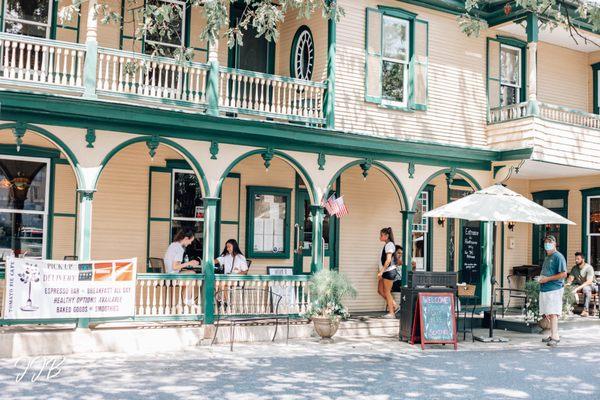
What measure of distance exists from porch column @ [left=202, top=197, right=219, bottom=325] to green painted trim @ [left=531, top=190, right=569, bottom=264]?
10.2m

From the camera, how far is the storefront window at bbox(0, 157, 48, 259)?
13031mm

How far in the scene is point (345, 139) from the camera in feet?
46.9

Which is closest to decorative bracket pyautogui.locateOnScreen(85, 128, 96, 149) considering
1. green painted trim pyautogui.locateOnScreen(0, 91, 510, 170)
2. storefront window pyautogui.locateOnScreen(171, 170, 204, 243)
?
green painted trim pyautogui.locateOnScreen(0, 91, 510, 170)

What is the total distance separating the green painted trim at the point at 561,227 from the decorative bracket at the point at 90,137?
40.4ft

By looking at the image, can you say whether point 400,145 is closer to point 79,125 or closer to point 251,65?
point 251,65

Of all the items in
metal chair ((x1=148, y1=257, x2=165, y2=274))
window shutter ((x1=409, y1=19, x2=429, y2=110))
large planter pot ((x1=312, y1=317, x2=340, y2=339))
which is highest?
window shutter ((x1=409, y1=19, x2=429, y2=110))

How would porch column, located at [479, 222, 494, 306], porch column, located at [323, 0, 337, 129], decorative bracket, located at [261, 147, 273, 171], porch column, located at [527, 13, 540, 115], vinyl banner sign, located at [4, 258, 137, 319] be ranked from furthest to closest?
porch column, located at [479, 222, 494, 306] → porch column, located at [527, 13, 540, 115] → porch column, located at [323, 0, 337, 129] → decorative bracket, located at [261, 147, 273, 171] → vinyl banner sign, located at [4, 258, 137, 319]

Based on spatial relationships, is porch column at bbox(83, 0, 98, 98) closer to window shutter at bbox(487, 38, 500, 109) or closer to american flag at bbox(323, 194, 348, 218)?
american flag at bbox(323, 194, 348, 218)

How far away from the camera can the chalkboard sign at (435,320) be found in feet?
41.0

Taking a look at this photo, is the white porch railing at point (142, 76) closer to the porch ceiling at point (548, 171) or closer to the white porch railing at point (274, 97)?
the white porch railing at point (274, 97)

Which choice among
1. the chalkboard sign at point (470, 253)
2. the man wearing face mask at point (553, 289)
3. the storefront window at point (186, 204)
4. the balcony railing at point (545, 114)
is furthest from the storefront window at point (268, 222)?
the man wearing face mask at point (553, 289)

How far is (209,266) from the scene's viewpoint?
12609 millimetres

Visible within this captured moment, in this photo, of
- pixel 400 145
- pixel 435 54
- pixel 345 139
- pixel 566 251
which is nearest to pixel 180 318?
pixel 345 139

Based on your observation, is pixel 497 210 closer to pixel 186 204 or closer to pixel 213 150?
pixel 213 150
